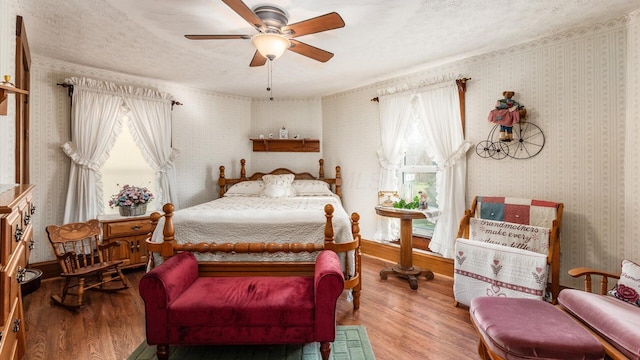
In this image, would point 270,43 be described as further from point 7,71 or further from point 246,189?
point 246,189

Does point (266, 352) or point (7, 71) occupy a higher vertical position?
point (7, 71)

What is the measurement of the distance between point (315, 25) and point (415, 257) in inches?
122

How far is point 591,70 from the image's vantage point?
103 inches

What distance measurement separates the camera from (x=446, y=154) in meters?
3.52

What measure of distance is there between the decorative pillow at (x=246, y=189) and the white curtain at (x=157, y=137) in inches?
→ 33.7

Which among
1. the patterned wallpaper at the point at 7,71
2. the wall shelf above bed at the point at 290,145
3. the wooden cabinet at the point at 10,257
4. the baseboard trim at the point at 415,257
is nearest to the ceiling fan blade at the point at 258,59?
the patterned wallpaper at the point at 7,71

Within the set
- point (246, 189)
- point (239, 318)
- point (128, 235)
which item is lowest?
point (239, 318)

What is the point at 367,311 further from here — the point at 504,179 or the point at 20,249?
the point at 20,249

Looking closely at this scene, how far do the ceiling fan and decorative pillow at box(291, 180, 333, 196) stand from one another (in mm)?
2387

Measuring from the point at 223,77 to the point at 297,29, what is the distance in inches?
94.5

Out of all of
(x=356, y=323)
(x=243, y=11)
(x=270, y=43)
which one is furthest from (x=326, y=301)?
(x=243, y=11)

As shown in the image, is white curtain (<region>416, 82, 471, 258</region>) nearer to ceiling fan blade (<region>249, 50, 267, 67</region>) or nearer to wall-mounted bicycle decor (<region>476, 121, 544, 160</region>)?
wall-mounted bicycle decor (<region>476, 121, 544, 160</region>)

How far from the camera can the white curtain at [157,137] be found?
4096 mm

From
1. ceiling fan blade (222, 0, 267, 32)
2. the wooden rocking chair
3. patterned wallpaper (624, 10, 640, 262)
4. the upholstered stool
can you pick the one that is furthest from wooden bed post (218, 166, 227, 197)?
patterned wallpaper (624, 10, 640, 262)
